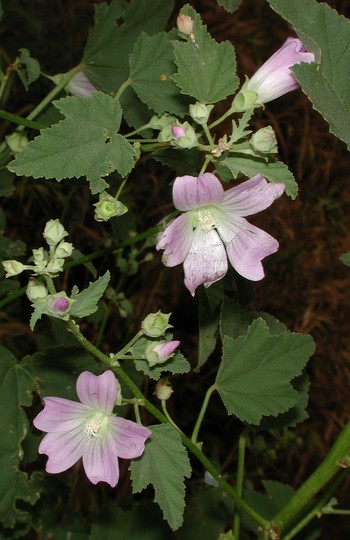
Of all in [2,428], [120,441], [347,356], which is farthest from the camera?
[347,356]

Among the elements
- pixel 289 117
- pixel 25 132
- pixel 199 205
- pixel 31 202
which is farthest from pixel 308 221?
pixel 199 205

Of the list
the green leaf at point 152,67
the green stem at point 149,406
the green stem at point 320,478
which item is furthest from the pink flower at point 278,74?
the green stem at point 320,478

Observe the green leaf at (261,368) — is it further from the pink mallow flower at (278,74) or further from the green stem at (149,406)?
the pink mallow flower at (278,74)

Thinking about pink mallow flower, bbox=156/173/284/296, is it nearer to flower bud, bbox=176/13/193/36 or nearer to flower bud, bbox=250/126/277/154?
flower bud, bbox=250/126/277/154

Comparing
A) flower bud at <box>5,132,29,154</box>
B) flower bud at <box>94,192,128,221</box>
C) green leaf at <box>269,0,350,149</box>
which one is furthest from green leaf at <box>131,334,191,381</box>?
flower bud at <box>5,132,29,154</box>

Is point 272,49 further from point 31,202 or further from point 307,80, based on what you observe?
point 307,80

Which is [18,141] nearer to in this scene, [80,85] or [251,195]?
[80,85]

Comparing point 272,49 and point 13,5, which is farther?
point 272,49
